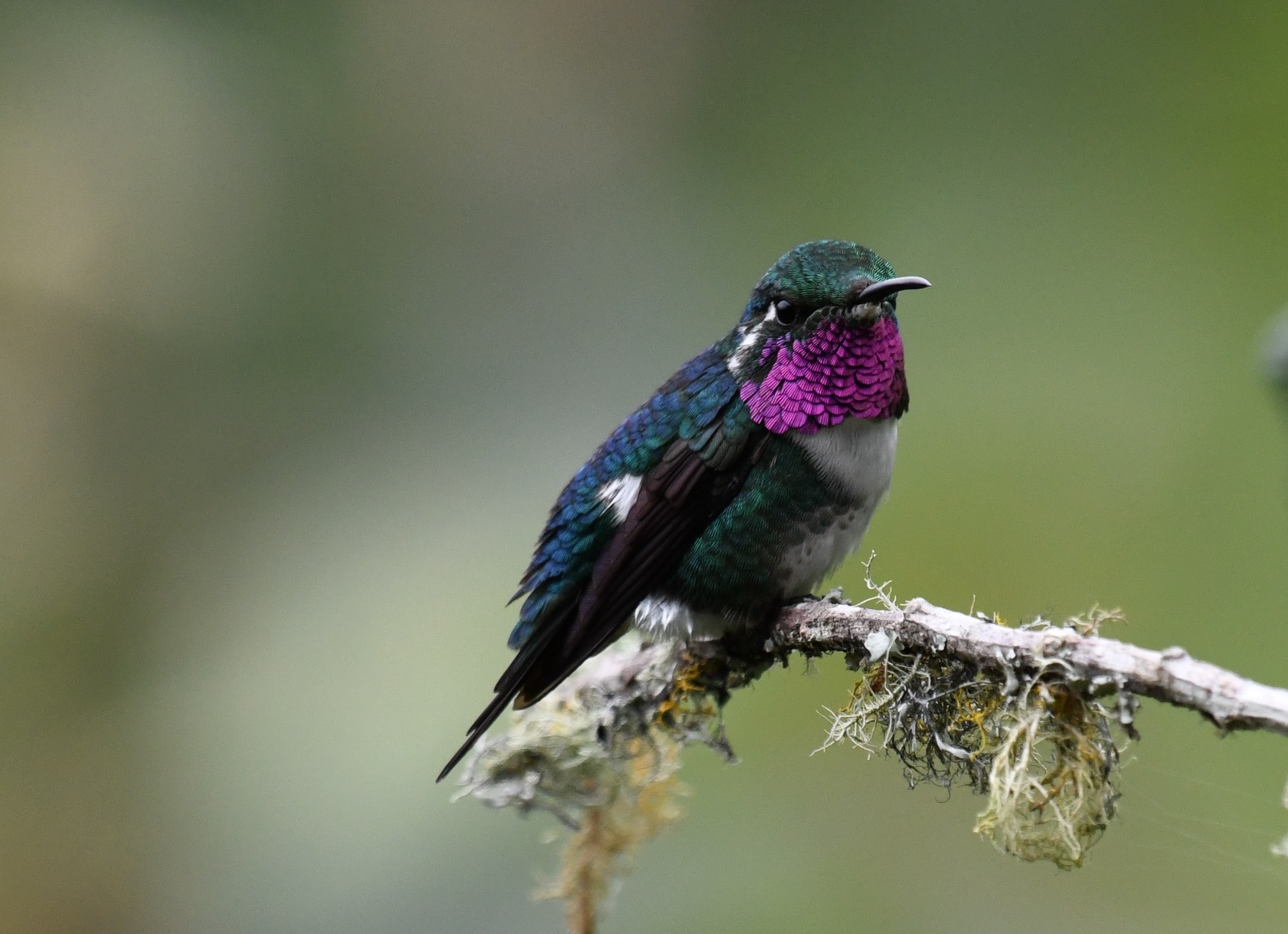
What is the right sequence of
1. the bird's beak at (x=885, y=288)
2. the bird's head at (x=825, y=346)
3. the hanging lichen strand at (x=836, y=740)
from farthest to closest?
the bird's head at (x=825, y=346) < the bird's beak at (x=885, y=288) < the hanging lichen strand at (x=836, y=740)

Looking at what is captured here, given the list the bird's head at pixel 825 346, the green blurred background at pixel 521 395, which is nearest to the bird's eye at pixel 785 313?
the bird's head at pixel 825 346

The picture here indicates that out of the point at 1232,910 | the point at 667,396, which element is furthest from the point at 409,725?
the point at 1232,910

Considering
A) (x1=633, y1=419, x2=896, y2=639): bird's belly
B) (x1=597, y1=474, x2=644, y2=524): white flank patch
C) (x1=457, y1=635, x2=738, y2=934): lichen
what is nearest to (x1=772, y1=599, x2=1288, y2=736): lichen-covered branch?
(x1=633, y1=419, x2=896, y2=639): bird's belly

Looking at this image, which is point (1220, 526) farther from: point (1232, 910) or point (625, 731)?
point (625, 731)

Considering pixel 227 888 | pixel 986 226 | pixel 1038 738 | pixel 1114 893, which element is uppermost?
pixel 986 226

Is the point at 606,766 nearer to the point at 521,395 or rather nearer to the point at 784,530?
the point at 784,530

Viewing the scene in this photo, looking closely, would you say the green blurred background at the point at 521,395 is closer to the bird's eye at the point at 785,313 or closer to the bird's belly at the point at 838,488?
the bird's belly at the point at 838,488
